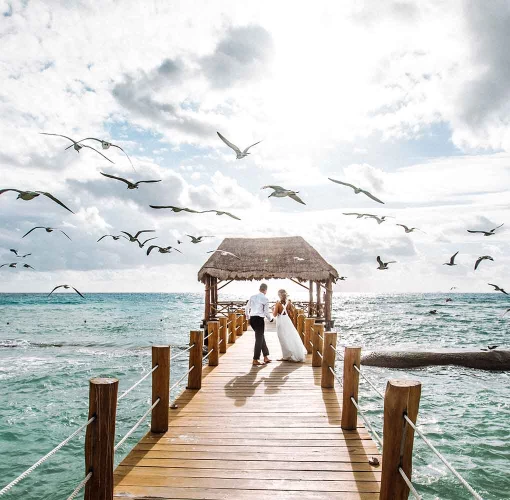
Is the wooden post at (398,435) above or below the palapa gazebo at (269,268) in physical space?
below

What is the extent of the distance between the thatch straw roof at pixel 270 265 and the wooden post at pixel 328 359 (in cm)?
1365

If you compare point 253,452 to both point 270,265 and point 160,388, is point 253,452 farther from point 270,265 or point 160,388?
point 270,265

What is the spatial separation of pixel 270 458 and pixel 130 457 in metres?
1.45

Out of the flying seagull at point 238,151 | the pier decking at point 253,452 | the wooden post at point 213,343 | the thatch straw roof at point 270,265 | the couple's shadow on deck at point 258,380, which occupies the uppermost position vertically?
the flying seagull at point 238,151

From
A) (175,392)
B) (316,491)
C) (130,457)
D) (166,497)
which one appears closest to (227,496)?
(166,497)

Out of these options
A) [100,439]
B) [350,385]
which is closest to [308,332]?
[350,385]

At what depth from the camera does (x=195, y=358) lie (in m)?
7.29

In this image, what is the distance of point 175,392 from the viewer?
13.0 metres

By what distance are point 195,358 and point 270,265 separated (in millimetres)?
14691

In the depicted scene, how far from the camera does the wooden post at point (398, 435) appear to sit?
3.19m

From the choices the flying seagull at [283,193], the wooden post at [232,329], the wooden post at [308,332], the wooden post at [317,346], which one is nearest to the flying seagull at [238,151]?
the flying seagull at [283,193]

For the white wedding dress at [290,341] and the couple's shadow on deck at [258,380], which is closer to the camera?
the couple's shadow on deck at [258,380]

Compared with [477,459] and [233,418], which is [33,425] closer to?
[233,418]

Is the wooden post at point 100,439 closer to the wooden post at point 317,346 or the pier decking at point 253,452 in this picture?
the pier decking at point 253,452
